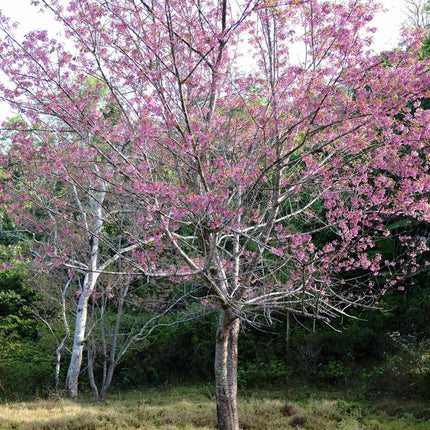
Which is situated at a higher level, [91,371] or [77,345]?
[77,345]

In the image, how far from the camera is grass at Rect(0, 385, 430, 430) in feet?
19.4

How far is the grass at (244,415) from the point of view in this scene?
233 inches

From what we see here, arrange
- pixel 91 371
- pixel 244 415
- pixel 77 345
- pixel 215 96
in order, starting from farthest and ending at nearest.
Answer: pixel 91 371
pixel 77 345
pixel 244 415
pixel 215 96

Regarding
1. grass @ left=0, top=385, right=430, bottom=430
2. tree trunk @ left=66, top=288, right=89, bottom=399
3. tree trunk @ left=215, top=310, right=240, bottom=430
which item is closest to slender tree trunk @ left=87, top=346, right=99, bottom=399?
tree trunk @ left=66, top=288, right=89, bottom=399

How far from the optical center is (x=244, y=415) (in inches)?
253

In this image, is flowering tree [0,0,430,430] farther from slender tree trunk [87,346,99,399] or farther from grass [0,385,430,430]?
slender tree trunk [87,346,99,399]

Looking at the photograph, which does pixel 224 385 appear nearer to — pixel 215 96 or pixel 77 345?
pixel 215 96

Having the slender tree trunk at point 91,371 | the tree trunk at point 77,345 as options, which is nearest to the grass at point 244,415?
the tree trunk at point 77,345

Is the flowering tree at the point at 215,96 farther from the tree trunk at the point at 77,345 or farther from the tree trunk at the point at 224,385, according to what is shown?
the tree trunk at the point at 77,345

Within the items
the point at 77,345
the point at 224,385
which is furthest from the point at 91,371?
the point at 224,385

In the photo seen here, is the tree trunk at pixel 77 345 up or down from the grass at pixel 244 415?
up

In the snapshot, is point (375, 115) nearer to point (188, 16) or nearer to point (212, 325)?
point (188, 16)

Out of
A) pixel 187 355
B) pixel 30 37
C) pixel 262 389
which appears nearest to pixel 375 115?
pixel 30 37

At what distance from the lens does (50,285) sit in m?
9.71
